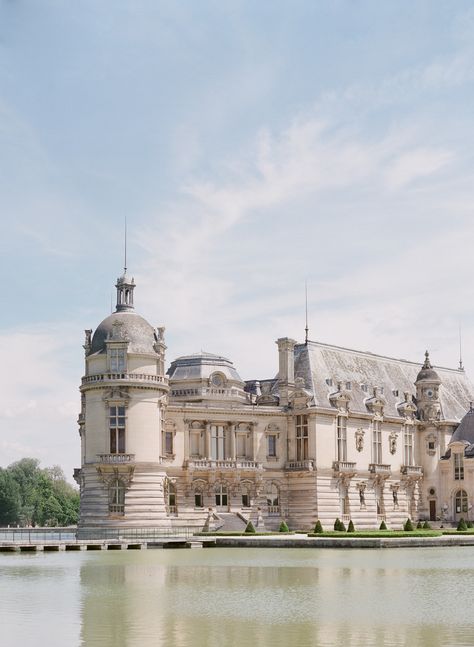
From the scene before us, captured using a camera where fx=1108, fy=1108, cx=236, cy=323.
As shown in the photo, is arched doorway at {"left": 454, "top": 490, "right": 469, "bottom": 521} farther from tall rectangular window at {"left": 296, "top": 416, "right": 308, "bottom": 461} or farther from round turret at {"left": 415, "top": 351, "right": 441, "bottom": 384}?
tall rectangular window at {"left": 296, "top": 416, "right": 308, "bottom": 461}

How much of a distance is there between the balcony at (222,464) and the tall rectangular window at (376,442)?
37.2 feet

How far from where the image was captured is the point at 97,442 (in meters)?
73.1

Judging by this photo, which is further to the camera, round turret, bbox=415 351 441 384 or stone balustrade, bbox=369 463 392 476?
round turret, bbox=415 351 441 384

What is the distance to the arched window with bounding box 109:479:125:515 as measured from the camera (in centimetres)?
7238

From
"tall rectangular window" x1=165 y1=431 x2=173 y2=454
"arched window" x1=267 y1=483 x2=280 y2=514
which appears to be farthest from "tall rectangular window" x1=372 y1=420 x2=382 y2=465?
"tall rectangular window" x1=165 y1=431 x2=173 y2=454

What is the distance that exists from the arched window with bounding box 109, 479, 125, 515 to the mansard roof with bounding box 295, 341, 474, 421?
55.0ft

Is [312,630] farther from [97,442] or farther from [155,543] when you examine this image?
[97,442]

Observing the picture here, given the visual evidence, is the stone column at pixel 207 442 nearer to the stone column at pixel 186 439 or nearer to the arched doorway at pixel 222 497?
the stone column at pixel 186 439

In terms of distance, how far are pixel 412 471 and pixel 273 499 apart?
14564 millimetres

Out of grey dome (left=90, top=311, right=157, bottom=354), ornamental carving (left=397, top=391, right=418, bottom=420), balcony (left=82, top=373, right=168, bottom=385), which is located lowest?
ornamental carving (left=397, top=391, right=418, bottom=420)

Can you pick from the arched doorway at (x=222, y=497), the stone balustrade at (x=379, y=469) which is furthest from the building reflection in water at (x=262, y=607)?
the stone balustrade at (x=379, y=469)

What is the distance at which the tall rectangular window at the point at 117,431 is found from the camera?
72812 mm

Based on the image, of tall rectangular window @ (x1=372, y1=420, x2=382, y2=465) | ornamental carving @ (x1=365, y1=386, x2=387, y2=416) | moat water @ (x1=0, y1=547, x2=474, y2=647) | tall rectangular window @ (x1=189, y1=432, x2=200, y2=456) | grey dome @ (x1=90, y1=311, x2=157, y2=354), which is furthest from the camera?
tall rectangular window @ (x1=372, y1=420, x2=382, y2=465)

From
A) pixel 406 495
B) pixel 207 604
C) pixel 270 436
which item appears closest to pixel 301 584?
pixel 207 604
